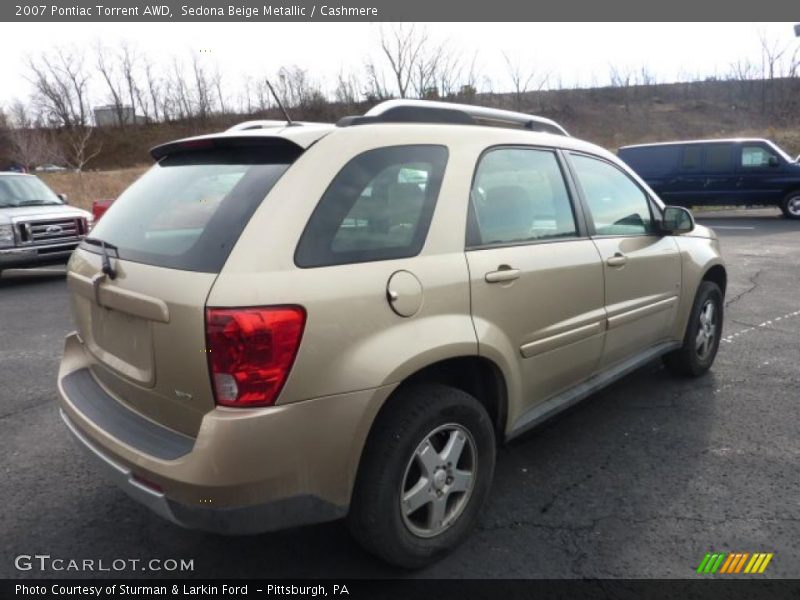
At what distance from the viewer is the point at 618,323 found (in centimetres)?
326

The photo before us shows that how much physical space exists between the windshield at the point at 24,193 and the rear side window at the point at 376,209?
9.69 meters

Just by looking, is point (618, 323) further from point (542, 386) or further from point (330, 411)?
point (330, 411)

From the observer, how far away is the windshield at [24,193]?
962 cm

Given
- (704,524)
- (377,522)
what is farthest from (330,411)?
(704,524)

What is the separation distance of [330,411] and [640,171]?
1761cm

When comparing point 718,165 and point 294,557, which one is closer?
point 294,557

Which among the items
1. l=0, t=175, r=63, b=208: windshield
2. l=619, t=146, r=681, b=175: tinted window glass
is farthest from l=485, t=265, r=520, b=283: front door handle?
l=619, t=146, r=681, b=175: tinted window glass

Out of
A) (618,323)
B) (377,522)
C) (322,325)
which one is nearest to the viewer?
(322,325)

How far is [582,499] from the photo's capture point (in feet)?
9.09

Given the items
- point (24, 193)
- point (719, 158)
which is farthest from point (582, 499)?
point (719, 158)

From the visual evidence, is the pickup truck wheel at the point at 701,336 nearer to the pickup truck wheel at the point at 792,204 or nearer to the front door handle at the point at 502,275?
the front door handle at the point at 502,275

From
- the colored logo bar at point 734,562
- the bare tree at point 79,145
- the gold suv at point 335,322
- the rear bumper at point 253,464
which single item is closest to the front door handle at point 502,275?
the gold suv at point 335,322

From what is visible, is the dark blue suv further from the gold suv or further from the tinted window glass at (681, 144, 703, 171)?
the gold suv

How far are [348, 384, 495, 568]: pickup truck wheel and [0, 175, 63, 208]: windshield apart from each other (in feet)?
32.7
